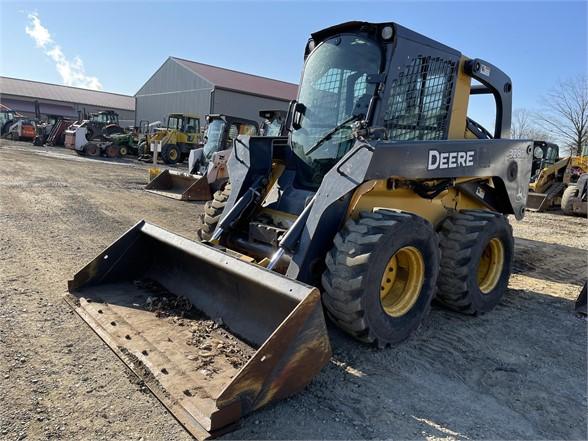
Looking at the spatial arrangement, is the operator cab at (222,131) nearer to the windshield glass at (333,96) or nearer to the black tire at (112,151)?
the windshield glass at (333,96)

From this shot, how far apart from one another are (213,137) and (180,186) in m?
2.40

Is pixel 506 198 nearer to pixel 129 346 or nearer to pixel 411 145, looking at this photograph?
pixel 411 145

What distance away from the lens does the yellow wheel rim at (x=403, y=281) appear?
375 cm

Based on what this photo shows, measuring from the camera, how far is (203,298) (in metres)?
3.87

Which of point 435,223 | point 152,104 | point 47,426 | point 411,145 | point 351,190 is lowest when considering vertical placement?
point 47,426

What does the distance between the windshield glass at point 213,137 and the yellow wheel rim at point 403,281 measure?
1065cm

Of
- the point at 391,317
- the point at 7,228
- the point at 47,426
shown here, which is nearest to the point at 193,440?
the point at 47,426

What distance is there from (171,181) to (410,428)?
10.8 meters

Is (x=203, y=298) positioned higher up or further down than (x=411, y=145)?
further down

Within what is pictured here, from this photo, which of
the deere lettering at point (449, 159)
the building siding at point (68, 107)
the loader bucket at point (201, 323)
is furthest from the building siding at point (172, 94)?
the deere lettering at point (449, 159)

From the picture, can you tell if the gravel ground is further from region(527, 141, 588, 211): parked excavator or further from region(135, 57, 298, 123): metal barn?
region(135, 57, 298, 123): metal barn

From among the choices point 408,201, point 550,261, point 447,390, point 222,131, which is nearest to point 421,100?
point 408,201

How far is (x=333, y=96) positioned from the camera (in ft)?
14.4

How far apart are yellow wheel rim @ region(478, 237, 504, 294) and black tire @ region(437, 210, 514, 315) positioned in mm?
10
